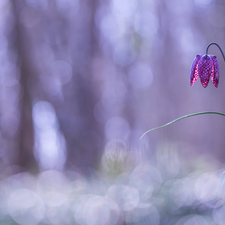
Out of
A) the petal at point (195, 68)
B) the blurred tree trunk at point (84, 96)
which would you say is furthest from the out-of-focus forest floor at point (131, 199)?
the blurred tree trunk at point (84, 96)

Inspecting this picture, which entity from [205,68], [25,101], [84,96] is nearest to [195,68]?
[205,68]

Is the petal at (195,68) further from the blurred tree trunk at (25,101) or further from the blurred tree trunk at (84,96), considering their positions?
the blurred tree trunk at (25,101)

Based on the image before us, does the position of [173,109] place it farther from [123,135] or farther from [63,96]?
[63,96]

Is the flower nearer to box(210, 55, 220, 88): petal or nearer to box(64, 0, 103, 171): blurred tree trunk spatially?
box(210, 55, 220, 88): petal

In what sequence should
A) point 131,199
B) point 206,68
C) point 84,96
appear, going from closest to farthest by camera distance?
point 131,199
point 206,68
point 84,96

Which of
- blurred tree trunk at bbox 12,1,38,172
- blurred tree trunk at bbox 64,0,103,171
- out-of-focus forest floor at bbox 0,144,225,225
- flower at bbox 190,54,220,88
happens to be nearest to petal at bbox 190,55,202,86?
flower at bbox 190,54,220,88

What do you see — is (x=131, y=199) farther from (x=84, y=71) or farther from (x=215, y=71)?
(x=84, y=71)
